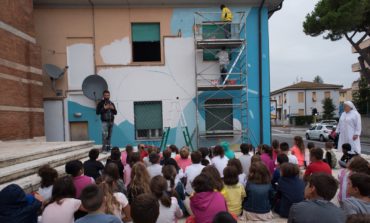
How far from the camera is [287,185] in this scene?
4.87 metres

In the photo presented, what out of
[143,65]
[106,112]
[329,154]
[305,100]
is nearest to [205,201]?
[329,154]

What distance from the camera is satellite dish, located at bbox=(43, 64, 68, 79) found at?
12.5 m

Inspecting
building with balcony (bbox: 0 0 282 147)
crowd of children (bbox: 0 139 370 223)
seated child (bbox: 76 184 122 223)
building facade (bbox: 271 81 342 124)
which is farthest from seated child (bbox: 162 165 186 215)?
building facade (bbox: 271 81 342 124)

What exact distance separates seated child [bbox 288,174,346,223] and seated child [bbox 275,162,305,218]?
1823mm

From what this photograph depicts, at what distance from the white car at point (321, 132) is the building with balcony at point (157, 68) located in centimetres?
1502

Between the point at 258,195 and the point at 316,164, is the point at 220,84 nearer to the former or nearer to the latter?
the point at 316,164

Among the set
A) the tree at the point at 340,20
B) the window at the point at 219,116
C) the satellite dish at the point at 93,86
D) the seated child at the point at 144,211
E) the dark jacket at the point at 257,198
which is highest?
the tree at the point at 340,20

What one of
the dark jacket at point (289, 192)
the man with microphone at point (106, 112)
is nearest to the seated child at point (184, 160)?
the dark jacket at point (289, 192)

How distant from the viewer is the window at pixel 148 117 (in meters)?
13.3

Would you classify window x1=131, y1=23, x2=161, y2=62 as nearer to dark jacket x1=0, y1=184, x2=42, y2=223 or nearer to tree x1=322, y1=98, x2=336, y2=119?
dark jacket x1=0, y1=184, x2=42, y2=223

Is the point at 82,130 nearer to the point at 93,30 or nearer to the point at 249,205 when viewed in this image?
the point at 93,30

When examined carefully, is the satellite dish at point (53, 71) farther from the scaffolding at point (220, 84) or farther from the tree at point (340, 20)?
the tree at point (340, 20)

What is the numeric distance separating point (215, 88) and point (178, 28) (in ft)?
9.84

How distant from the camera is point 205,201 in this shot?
12.5 feet
